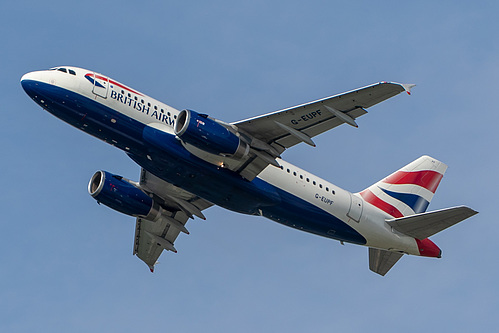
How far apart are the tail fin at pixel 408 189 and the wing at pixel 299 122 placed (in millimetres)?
8957

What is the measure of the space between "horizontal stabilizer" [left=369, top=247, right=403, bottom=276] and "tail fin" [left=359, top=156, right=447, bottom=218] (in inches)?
96.3

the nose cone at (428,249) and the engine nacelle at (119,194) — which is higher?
the nose cone at (428,249)

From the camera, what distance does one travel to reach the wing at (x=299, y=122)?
35594 mm

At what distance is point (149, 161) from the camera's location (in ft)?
127

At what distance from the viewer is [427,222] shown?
42812 mm

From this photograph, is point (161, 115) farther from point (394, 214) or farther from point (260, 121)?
point (394, 214)

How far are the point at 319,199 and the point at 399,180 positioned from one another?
793 cm

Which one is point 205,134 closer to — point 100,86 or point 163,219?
point 100,86

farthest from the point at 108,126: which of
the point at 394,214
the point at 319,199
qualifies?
the point at 394,214

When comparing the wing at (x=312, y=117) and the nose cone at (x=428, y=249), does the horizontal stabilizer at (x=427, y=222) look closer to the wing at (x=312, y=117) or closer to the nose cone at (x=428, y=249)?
the nose cone at (x=428, y=249)

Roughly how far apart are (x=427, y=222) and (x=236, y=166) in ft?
39.0

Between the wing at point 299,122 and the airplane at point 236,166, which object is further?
the airplane at point 236,166

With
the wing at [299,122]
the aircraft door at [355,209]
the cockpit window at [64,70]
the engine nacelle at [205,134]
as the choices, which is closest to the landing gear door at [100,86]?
the cockpit window at [64,70]

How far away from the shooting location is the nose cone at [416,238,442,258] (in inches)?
1741
